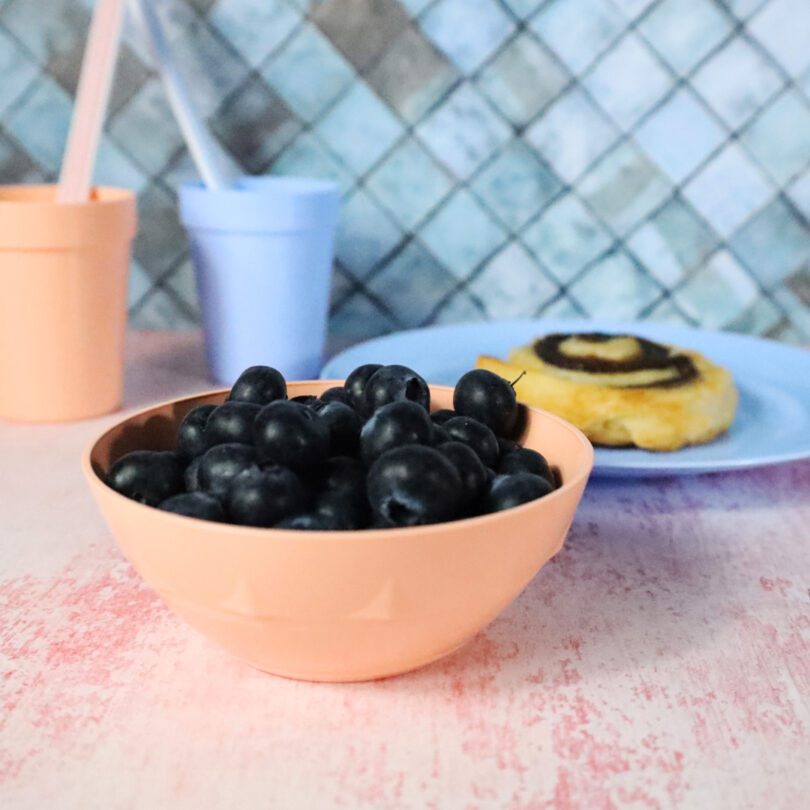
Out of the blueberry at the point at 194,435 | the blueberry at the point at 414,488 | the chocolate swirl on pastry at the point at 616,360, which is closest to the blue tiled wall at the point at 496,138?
the chocolate swirl on pastry at the point at 616,360

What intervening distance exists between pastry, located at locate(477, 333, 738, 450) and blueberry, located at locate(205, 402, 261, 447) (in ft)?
1.18

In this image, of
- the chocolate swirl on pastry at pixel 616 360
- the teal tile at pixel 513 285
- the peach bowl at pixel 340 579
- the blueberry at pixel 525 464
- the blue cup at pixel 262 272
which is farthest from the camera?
the teal tile at pixel 513 285

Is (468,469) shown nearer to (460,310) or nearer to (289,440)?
(289,440)

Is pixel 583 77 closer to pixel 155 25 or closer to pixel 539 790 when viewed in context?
pixel 155 25

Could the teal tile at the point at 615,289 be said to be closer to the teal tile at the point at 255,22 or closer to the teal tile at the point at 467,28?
the teal tile at the point at 467,28

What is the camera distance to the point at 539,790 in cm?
47

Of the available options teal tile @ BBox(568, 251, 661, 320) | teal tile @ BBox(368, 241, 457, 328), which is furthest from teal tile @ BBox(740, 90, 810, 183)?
teal tile @ BBox(368, 241, 457, 328)

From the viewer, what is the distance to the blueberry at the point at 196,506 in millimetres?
489

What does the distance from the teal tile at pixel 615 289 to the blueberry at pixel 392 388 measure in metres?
0.76

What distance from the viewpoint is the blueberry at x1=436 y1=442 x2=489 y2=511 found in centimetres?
52

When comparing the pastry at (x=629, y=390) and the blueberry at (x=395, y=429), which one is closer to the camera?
the blueberry at (x=395, y=429)

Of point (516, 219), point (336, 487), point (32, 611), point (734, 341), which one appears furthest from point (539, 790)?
point (516, 219)

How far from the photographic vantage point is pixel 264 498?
49 cm

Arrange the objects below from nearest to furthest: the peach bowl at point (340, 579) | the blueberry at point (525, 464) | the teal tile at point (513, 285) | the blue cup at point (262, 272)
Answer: the peach bowl at point (340, 579)
the blueberry at point (525, 464)
the blue cup at point (262, 272)
the teal tile at point (513, 285)
